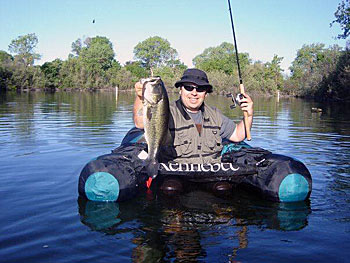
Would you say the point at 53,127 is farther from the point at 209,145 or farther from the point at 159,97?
the point at 159,97

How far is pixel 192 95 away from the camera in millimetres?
5805

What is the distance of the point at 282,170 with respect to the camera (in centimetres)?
560

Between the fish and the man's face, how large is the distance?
123cm

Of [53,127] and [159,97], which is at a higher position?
[159,97]

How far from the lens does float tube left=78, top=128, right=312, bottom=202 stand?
5.41 meters

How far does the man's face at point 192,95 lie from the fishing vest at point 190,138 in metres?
0.18

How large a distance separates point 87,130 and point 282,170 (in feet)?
30.4

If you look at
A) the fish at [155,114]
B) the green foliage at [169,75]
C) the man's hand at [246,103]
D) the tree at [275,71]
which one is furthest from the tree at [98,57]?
the fish at [155,114]

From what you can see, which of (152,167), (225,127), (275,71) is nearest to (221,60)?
(275,71)

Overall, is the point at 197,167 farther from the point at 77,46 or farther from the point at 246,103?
the point at 77,46

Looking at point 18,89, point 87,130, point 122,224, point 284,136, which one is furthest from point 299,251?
point 18,89

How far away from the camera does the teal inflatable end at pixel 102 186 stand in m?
5.36

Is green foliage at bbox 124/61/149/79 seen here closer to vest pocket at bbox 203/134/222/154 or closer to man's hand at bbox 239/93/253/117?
vest pocket at bbox 203/134/222/154

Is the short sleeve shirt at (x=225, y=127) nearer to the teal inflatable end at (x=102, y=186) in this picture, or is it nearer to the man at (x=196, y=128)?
the man at (x=196, y=128)
